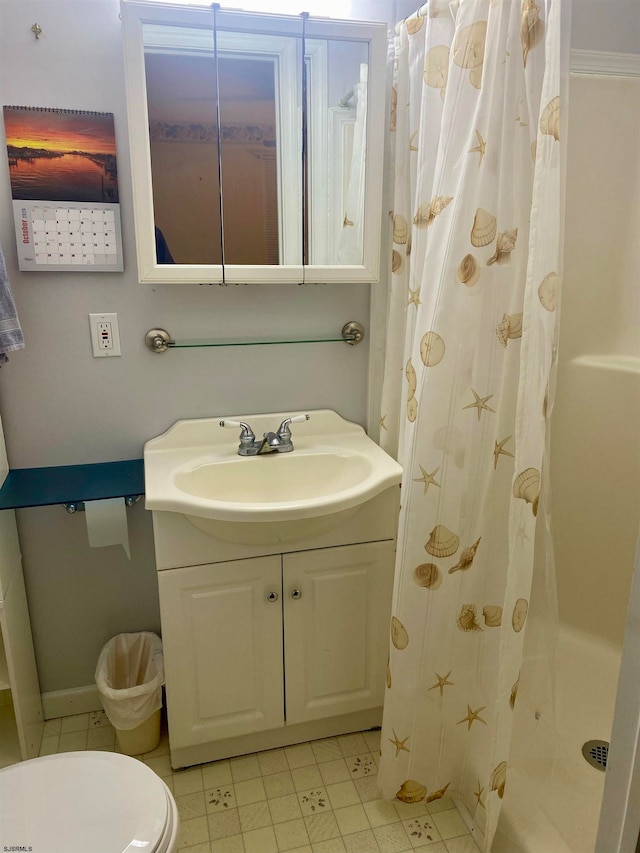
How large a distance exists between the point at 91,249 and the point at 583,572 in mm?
1707

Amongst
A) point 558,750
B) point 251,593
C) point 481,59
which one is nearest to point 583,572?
point 558,750

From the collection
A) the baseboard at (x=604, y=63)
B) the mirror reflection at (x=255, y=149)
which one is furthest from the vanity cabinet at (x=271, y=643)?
the baseboard at (x=604, y=63)

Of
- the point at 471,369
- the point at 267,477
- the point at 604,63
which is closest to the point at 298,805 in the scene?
the point at 267,477

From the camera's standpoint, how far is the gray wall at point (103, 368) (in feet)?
4.70

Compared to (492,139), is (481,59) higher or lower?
higher

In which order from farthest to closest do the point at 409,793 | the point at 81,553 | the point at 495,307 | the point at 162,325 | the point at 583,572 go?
1. the point at 583,572
2. the point at 81,553
3. the point at 162,325
4. the point at 409,793
5. the point at 495,307

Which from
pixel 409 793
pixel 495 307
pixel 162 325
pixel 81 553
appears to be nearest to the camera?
pixel 495 307

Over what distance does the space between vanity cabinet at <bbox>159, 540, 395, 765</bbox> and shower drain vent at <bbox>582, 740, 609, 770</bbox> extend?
0.56 m

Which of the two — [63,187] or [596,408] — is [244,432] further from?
[596,408]

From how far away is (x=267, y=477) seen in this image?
5.52ft

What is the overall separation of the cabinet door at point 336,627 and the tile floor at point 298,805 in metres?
0.13

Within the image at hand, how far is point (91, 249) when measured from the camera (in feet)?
5.02

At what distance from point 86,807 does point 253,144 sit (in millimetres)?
1487

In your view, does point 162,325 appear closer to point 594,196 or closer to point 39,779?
point 39,779
